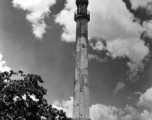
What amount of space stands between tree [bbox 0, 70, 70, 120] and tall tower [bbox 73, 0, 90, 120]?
18.4 m

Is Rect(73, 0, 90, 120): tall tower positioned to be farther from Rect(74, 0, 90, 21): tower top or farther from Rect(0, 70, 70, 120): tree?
Rect(0, 70, 70, 120): tree

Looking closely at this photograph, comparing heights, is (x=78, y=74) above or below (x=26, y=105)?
above

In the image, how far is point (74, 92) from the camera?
43.1 meters

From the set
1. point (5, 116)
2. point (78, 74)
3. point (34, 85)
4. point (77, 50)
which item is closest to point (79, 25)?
point (77, 50)

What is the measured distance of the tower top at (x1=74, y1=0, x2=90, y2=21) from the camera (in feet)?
155

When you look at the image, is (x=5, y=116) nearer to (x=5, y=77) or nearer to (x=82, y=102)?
(x=5, y=77)

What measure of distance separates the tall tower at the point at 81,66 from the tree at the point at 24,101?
18.4m

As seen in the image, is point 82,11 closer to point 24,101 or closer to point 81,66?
point 81,66

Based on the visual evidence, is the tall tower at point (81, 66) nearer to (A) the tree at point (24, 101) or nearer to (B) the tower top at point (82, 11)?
(B) the tower top at point (82, 11)

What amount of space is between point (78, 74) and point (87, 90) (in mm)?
3448

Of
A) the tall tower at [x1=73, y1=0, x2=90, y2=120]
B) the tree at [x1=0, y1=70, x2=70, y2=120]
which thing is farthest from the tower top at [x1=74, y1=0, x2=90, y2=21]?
the tree at [x1=0, y1=70, x2=70, y2=120]

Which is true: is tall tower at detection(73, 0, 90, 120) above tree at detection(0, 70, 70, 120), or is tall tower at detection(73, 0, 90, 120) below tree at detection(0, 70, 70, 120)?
above

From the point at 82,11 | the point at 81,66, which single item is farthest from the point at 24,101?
the point at 82,11

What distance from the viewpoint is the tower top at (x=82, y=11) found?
4715 cm
